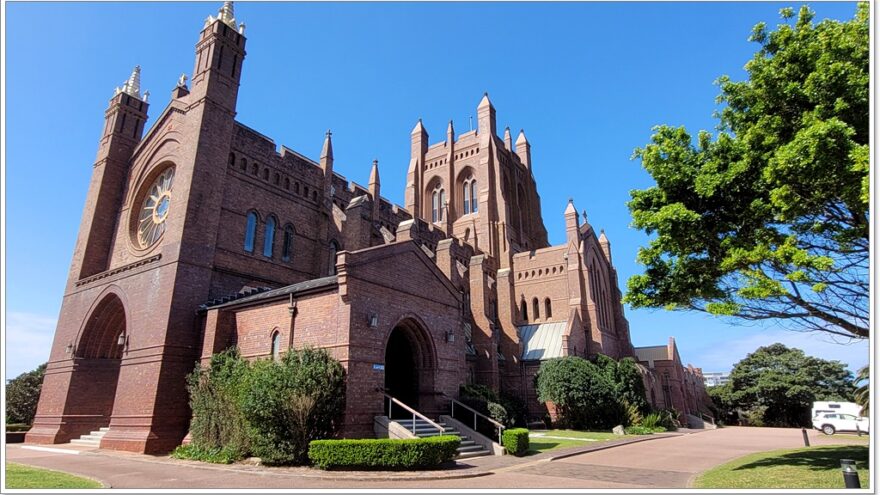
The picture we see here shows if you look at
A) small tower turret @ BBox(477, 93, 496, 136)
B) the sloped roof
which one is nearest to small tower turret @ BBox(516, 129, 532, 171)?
small tower turret @ BBox(477, 93, 496, 136)

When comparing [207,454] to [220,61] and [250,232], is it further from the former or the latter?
[220,61]

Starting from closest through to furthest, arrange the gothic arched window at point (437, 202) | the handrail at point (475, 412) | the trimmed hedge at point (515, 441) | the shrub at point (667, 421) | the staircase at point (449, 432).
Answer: the staircase at point (449, 432)
the trimmed hedge at point (515, 441)
the handrail at point (475, 412)
the shrub at point (667, 421)
the gothic arched window at point (437, 202)

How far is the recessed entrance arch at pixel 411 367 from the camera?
1927cm

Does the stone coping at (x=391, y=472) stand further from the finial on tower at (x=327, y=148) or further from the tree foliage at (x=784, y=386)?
the tree foliage at (x=784, y=386)

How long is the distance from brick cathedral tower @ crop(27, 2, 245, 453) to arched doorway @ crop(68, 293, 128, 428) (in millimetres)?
44

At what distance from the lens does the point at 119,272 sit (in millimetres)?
22688

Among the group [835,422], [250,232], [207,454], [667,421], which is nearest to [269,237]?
[250,232]

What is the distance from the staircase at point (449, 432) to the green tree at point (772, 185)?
7.43 meters

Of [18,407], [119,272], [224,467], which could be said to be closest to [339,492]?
[224,467]

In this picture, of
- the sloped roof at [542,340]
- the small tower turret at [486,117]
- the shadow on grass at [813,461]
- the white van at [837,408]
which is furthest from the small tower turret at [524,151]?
the shadow on grass at [813,461]

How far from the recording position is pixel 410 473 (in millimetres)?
12492

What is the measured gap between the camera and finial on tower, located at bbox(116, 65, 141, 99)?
2736 centimetres

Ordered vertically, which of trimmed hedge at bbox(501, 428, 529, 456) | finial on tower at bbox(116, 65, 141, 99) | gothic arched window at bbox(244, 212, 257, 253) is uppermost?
finial on tower at bbox(116, 65, 141, 99)

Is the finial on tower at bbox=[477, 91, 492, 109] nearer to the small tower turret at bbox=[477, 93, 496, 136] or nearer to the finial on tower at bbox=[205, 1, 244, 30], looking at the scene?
the small tower turret at bbox=[477, 93, 496, 136]
